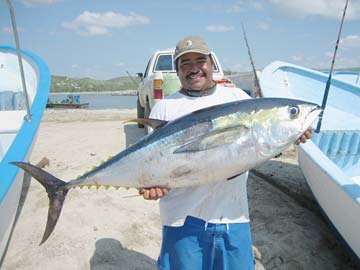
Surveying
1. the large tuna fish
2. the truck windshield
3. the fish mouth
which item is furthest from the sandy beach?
the truck windshield

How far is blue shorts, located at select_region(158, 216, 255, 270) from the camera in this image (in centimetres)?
194

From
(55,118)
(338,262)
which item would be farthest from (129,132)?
(338,262)

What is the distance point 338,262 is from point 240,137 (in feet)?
7.35

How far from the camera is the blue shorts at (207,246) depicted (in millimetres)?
1940

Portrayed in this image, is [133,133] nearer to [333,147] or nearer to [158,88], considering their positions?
[158,88]

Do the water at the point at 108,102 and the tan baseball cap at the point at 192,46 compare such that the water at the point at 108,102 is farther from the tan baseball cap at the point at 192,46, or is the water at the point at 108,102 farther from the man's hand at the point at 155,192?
the man's hand at the point at 155,192

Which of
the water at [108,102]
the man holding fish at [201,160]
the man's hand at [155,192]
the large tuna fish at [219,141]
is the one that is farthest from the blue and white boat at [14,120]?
the water at [108,102]

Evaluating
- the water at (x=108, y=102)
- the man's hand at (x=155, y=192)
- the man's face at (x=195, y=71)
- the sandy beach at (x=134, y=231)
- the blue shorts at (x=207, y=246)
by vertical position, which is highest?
the man's face at (x=195, y=71)

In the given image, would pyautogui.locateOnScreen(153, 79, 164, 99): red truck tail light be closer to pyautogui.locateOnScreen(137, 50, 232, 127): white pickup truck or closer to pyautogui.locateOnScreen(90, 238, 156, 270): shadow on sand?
pyautogui.locateOnScreen(137, 50, 232, 127): white pickup truck

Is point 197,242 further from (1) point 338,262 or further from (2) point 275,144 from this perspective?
(1) point 338,262

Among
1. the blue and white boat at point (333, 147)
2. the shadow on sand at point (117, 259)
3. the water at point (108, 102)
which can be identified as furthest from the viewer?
the water at point (108, 102)

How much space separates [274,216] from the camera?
13.1 feet

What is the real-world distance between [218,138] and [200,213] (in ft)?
1.72

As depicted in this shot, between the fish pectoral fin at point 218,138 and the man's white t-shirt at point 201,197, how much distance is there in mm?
341
